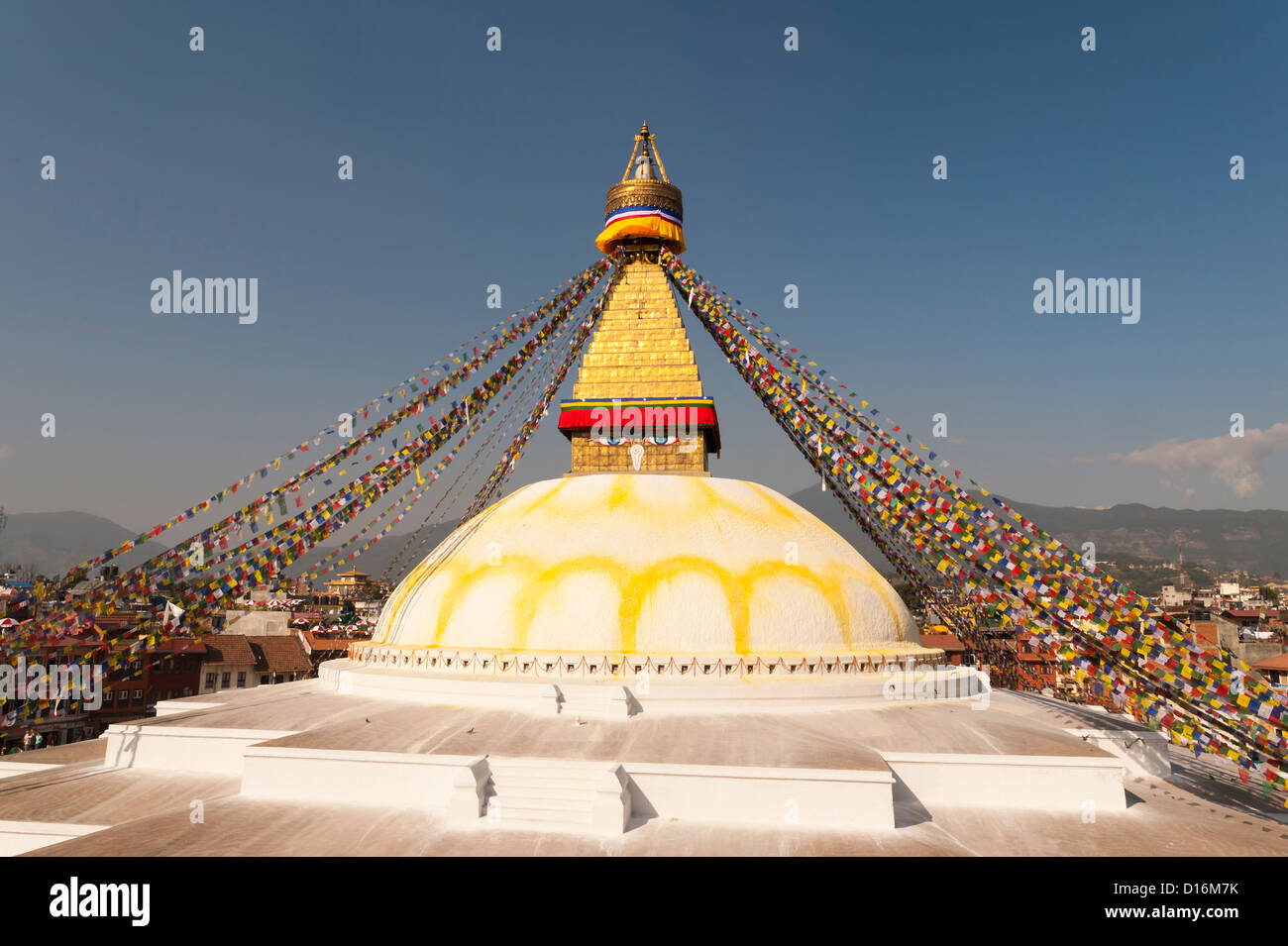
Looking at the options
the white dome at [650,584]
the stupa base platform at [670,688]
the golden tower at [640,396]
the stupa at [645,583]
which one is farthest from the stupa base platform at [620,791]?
the golden tower at [640,396]

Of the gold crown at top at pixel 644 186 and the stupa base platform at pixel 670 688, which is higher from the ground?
the gold crown at top at pixel 644 186

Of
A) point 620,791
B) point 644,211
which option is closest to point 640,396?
point 644,211

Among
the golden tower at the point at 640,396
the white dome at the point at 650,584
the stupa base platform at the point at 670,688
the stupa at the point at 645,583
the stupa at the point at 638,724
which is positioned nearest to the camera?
the stupa at the point at 638,724

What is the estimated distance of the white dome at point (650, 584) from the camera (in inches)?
404

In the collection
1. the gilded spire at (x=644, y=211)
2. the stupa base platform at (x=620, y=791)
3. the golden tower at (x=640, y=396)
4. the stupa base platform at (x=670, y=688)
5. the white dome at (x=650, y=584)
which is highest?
the gilded spire at (x=644, y=211)

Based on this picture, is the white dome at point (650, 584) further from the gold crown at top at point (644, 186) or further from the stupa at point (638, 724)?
the gold crown at top at point (644, 186)

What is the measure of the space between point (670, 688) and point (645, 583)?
1433 millimetres

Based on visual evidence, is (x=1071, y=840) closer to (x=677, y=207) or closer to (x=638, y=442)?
(x=638, y=442)

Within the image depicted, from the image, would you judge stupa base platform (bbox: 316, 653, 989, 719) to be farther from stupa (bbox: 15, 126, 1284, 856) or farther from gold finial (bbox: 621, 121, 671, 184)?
gold finial (bbox: 621, 121, 671, 184)

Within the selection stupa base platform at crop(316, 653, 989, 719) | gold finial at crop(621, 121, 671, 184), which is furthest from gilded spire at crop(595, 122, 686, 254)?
stupa base platform at crop(316, 653, 989, 719)

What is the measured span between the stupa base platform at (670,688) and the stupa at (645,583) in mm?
25

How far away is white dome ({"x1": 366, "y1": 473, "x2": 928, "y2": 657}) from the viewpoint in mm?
10273
